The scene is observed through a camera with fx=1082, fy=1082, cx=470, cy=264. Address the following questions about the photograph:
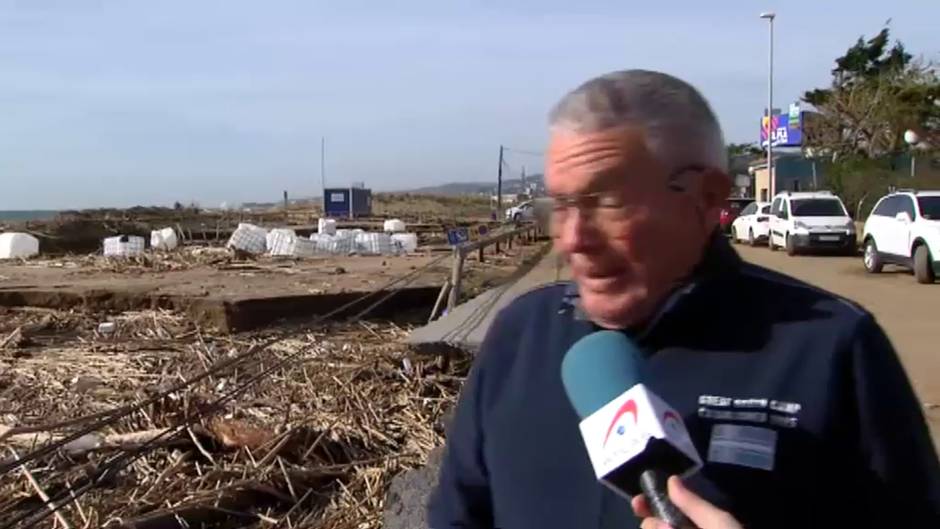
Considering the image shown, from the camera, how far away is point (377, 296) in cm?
1306

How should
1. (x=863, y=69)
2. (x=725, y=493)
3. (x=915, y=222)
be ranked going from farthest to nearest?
(x=863, y=69) → (x=915, y=222) → (x=725, y=493)

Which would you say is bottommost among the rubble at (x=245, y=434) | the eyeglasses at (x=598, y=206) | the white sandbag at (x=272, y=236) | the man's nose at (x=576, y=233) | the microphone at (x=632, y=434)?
the rubble at (x=245, y=434)

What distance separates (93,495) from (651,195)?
4.95 m

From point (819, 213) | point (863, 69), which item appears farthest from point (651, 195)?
point (863, 69)

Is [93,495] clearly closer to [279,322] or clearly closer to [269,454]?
[269,454]

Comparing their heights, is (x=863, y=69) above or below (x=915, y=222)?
above

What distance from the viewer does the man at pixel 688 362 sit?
1771mm

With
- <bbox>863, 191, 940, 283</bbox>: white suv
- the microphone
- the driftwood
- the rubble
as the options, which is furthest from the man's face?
<bbox>863, 191, 940, 283</bbox>: white suv

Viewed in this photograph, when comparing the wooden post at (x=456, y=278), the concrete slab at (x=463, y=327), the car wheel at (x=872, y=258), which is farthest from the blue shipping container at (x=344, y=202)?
the concrete slab at (x=463, y=327)

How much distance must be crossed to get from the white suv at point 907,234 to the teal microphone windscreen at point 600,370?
17.9m

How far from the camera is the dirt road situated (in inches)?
377

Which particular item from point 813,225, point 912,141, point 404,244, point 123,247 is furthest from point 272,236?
point 912,141

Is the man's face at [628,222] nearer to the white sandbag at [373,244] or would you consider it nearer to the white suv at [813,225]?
the white sandbag at [373,244]

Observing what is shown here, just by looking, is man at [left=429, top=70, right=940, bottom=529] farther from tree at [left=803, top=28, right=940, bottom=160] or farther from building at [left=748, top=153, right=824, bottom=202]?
building at [left=748, top=153, right=824, bottom=202]
